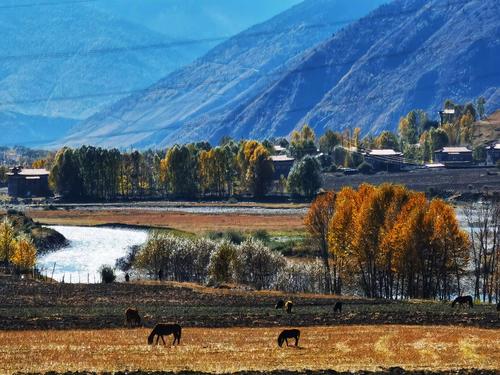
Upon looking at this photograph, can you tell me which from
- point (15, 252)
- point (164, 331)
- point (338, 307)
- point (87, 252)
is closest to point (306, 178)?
point (87, 252)

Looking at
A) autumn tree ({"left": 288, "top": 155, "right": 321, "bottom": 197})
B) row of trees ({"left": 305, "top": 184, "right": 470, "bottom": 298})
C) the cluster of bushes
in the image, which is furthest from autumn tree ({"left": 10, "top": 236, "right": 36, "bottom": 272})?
autumn tree ({"left": 288, "top": 155, "right": 321, "bottom": 197})

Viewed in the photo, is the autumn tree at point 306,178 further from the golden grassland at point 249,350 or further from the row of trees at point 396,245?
the golden grassland at point 249,350

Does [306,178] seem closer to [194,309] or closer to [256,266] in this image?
[256,266]

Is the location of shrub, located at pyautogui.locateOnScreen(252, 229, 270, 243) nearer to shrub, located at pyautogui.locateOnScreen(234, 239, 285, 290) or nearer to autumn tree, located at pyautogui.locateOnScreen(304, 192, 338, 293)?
autumn tree, located at pyautogui.locateOnScreen(304, 192, 338, 293)

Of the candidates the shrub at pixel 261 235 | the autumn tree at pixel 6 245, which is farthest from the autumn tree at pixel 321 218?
the autumn tree at pixel 6 245

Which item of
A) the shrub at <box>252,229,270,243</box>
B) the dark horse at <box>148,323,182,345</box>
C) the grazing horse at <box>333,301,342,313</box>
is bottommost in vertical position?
the grazing horse at <box>333,301,342,313</box>

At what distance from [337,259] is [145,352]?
49.2 m

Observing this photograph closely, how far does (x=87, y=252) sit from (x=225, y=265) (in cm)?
3123

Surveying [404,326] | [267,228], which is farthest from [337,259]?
[267,228]

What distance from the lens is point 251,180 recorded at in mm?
199125

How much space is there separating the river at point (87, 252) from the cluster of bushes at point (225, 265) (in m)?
5.91

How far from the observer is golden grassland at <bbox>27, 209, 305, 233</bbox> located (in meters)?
141

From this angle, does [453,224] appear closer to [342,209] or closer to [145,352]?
[342,209]

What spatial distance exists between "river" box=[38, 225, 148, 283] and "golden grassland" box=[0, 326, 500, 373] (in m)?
47.9
